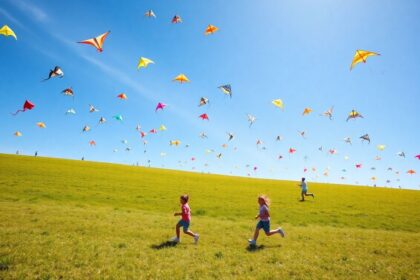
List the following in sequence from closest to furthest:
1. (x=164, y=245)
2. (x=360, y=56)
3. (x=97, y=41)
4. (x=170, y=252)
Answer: (x=170, y=252) < (x=164, y=245) < (x=97, y=41) < (x=360, y=56)

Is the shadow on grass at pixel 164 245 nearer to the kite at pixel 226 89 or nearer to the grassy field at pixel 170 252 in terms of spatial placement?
the grassy field at pixel 170 252

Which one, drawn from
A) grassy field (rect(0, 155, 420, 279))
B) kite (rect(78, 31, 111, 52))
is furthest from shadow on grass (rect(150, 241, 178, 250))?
kite (rect(78, 31, 111, 52))

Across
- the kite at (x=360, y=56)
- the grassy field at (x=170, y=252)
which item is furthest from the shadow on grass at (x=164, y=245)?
the kite at (x=360, y=56)

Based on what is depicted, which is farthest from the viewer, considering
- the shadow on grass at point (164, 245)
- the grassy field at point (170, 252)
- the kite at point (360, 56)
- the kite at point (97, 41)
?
the kite at point (360, 56)

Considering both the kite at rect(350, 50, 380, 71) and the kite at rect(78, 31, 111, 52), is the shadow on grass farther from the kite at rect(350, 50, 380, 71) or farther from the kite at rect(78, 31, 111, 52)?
the kite at rect(350, 50, 380, 71)

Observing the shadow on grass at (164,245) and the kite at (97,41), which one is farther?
the kite at (97,41)

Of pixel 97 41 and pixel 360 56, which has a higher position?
pixel 360 56

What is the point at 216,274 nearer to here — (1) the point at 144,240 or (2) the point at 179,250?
(2) the point at 179,250

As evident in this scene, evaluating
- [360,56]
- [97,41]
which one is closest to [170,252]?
[97,41]

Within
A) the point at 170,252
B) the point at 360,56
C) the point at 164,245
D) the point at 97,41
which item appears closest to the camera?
the point at 170,252

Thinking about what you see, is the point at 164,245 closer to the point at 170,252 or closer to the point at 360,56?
the point at 170,252

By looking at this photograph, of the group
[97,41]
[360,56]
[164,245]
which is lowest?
[164,245]

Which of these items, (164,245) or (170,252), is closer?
(170,252)

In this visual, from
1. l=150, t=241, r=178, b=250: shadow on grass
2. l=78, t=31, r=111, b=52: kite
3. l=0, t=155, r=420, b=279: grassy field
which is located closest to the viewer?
l=0, t=155, r=420, b=279: grassy field
